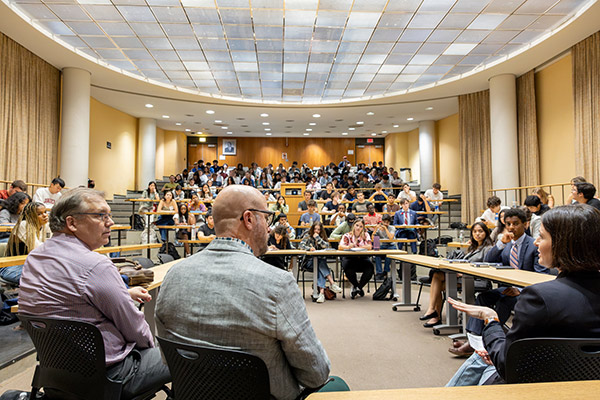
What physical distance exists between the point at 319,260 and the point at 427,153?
9612 millimetres

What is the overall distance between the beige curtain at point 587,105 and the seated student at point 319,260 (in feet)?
16.8

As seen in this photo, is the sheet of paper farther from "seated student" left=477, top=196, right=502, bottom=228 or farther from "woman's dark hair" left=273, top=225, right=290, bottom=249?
"seated student" left=477, top=196, right=502, bottom=228

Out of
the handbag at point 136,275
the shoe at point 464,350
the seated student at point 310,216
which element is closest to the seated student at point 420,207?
the seated student at point 310,216

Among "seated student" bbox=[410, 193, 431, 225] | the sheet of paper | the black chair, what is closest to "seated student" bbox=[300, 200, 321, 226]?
"seated student" bbox=[410, 193, 431, 225]

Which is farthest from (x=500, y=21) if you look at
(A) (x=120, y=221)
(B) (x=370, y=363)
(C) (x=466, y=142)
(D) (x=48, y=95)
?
(A) (x=120, y=221)

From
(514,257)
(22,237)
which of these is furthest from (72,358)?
(514,257)

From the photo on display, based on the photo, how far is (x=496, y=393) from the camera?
43.3 inches

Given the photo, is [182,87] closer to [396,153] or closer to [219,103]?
[219,103]

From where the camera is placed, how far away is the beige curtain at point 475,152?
10.9 m

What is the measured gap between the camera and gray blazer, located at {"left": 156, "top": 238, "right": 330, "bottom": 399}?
43.7 inches

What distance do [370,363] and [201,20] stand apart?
6379 millimetres

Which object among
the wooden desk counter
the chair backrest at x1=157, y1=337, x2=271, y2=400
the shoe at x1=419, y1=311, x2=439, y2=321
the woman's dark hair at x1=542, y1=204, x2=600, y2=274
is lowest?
the shoe at x1=419, y1=311, x2=439, y2=321

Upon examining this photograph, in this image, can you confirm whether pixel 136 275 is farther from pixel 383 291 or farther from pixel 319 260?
pixel 383 291

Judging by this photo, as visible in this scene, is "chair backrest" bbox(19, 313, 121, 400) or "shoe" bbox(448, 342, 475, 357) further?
"shoe" bbox(448, 342, 475, 357)
